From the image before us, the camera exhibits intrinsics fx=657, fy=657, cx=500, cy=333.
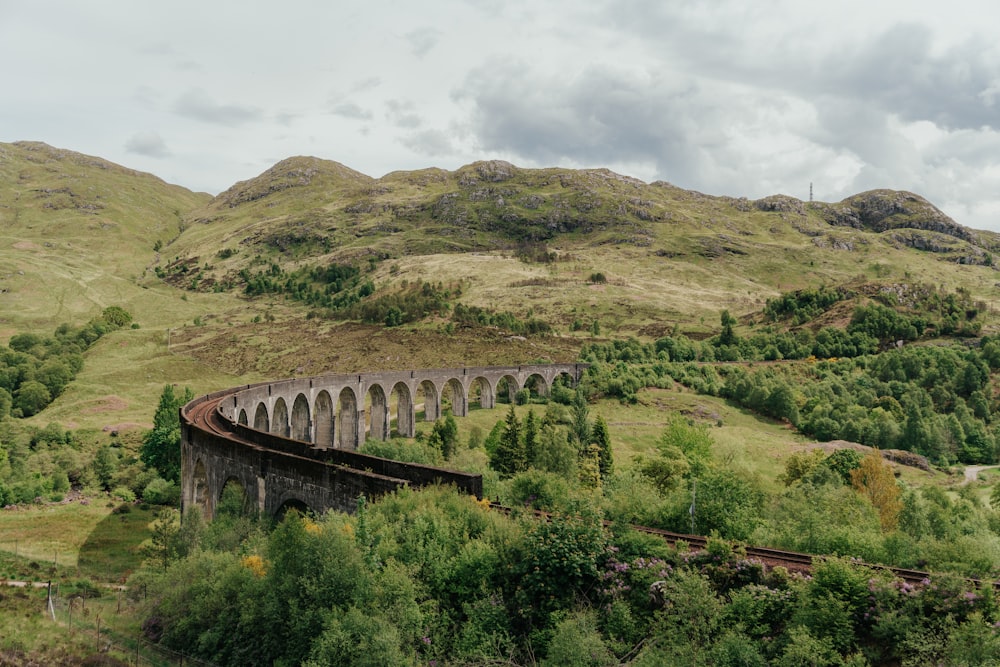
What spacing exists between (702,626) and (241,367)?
9433 cm

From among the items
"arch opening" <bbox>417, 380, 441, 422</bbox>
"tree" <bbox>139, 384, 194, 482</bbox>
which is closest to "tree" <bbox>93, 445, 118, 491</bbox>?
"tree" <bbox>139, 384, 194, 482</bbox>

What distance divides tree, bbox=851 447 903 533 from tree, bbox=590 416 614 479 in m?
16.6

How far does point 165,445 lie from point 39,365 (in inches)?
1854

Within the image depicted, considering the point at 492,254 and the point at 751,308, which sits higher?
the point at 492,254

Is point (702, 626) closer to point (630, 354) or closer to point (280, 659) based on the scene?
point (280, 659)

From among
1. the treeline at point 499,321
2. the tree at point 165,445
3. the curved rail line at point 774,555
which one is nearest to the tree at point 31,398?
the tree at point 165,445

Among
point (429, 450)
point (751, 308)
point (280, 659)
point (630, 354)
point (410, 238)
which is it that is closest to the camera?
point (280, 659)

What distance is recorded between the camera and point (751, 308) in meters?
150

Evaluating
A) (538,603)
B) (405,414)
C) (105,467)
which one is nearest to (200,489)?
(538,603)

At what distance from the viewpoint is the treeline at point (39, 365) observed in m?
76.3

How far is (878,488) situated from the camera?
40.2 m

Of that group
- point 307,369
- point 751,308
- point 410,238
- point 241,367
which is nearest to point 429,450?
point 307,369

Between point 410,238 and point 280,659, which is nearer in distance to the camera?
point 280,659

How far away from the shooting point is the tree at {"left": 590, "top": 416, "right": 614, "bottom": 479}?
50188mm
